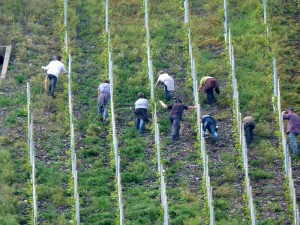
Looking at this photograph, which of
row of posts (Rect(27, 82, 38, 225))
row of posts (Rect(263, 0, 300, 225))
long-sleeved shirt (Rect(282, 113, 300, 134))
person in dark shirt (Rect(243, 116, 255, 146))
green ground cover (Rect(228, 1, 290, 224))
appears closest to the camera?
row of posts (Rect(263, 0, 300, 225))

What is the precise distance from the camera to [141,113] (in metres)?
42.2

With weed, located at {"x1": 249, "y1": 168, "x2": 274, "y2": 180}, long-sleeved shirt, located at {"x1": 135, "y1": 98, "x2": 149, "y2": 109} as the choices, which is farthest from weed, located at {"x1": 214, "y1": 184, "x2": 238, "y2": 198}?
long-sleeved shirt, located at {"x1": 135, "y1": 98, "x2": 149, "y2": 109}

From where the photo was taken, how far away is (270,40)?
46844 millimetres

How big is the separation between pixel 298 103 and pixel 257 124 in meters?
1.92

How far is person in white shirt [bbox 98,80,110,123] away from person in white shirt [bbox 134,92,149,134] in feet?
3.09

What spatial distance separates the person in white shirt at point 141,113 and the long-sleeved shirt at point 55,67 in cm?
309

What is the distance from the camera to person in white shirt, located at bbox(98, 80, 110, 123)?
4266cm

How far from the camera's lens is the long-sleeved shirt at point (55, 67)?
145ft

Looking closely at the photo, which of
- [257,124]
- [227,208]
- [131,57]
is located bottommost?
[227,208]

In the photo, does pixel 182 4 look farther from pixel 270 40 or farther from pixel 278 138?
pixel 278 138

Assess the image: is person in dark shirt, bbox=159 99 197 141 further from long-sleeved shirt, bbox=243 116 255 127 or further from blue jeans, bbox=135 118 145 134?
long-sleeved shirt, bbox=243 116 255 127

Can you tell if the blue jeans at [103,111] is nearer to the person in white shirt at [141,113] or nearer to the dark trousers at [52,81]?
the person in white shirt at [141,113]

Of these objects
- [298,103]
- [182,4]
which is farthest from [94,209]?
[182,4]

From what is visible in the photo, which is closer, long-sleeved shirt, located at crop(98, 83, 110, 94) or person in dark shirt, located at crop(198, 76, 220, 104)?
long-sleeved shirt, located at crop(98, 83, 110, 94)
